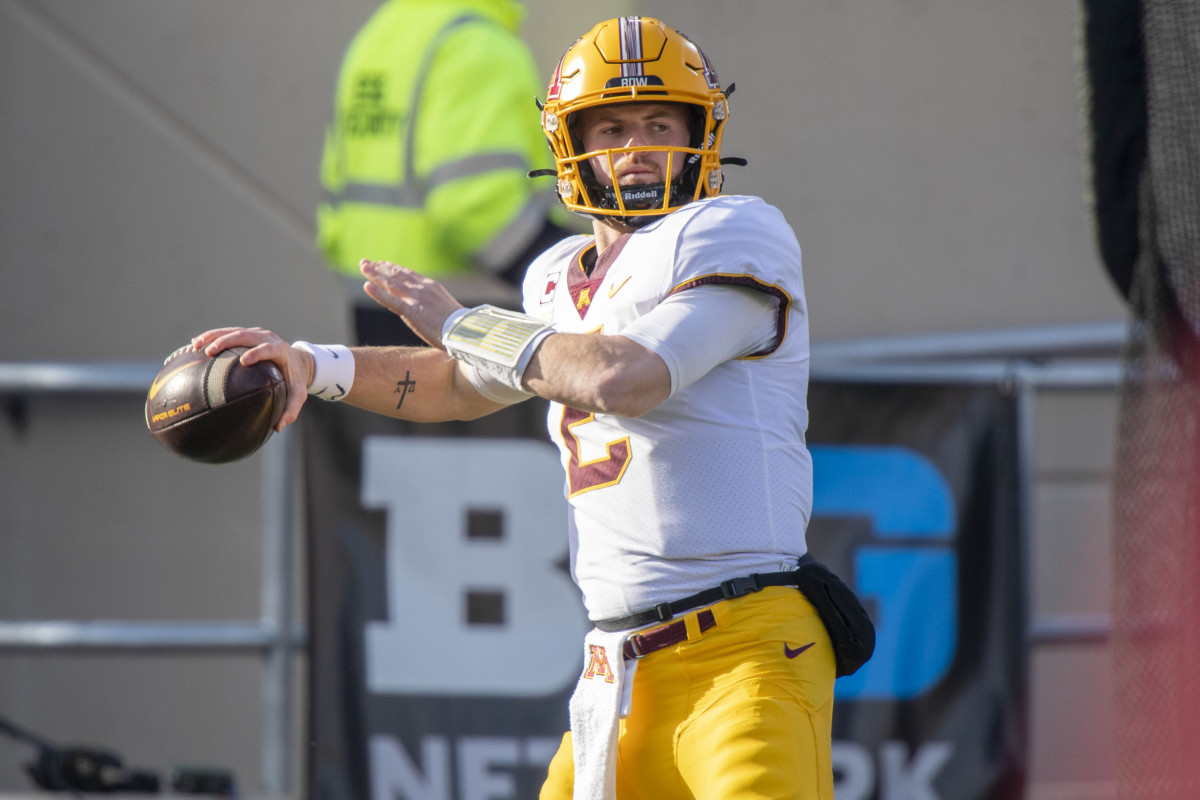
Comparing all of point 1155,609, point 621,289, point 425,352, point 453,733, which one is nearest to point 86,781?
point 453,733

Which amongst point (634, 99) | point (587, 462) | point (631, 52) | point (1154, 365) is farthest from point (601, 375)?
point (1154, 365)

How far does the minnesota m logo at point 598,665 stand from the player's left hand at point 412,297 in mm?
698

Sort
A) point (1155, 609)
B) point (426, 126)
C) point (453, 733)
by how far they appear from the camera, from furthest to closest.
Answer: point (426, 126)
point (453, 733)
point (1155, 609)

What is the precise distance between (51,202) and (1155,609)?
16.8 feet

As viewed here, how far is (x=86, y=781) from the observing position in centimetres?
486

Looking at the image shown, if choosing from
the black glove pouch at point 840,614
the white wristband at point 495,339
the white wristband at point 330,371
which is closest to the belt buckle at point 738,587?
the black glove pouch at point 840,614

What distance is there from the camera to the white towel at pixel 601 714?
273 centimetres

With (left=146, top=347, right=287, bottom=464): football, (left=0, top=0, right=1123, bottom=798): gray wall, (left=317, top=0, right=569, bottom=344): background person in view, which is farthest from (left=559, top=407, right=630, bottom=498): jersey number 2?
(left=0, top=0, right=1123, bottom=798): gray wall

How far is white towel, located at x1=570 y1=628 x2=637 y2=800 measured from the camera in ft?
8.96

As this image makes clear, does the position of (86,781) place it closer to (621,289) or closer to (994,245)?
(621,289)

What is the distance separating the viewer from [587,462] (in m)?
2.94

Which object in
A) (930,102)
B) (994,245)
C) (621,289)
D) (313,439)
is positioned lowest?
(313,439)

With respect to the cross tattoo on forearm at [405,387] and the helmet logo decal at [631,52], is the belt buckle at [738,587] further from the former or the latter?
the helmet logo decal at [631,52]

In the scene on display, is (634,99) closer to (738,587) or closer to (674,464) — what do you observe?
(674,464)
